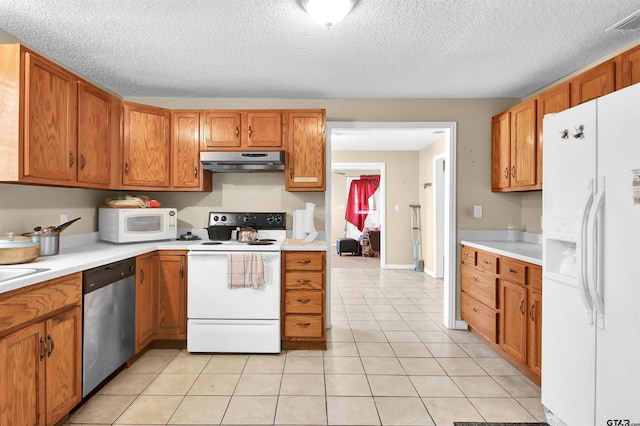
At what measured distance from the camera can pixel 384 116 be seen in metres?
3.80

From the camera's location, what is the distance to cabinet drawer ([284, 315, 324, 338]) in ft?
10.3

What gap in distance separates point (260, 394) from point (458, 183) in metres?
2.78

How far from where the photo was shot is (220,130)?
3.50 m

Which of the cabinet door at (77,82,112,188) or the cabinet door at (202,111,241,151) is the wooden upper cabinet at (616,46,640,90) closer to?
the cabinet door at (202,111,241,151)

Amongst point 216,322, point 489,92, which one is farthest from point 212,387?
point 489,92

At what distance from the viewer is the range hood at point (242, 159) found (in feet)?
10.9

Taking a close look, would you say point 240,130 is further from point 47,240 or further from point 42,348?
point 42,348

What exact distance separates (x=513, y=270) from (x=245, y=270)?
83.5 inches

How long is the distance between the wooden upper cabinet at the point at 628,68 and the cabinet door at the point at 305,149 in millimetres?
2215

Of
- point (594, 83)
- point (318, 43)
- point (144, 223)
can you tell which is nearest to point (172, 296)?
point (144, 223)

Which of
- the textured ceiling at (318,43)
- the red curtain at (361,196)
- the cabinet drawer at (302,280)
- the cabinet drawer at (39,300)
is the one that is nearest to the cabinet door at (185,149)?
the textured ceiling at (318,43)

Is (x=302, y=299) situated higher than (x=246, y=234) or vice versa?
(x=246, y=234)

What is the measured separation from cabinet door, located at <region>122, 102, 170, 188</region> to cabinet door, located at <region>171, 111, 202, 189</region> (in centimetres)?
7

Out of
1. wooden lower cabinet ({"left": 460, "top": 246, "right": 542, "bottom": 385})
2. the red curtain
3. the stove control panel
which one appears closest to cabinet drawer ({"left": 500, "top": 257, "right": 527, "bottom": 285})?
wooden lower cabinet ({"left": 460, "top": 246, "right": 542, "bottom": 385})
